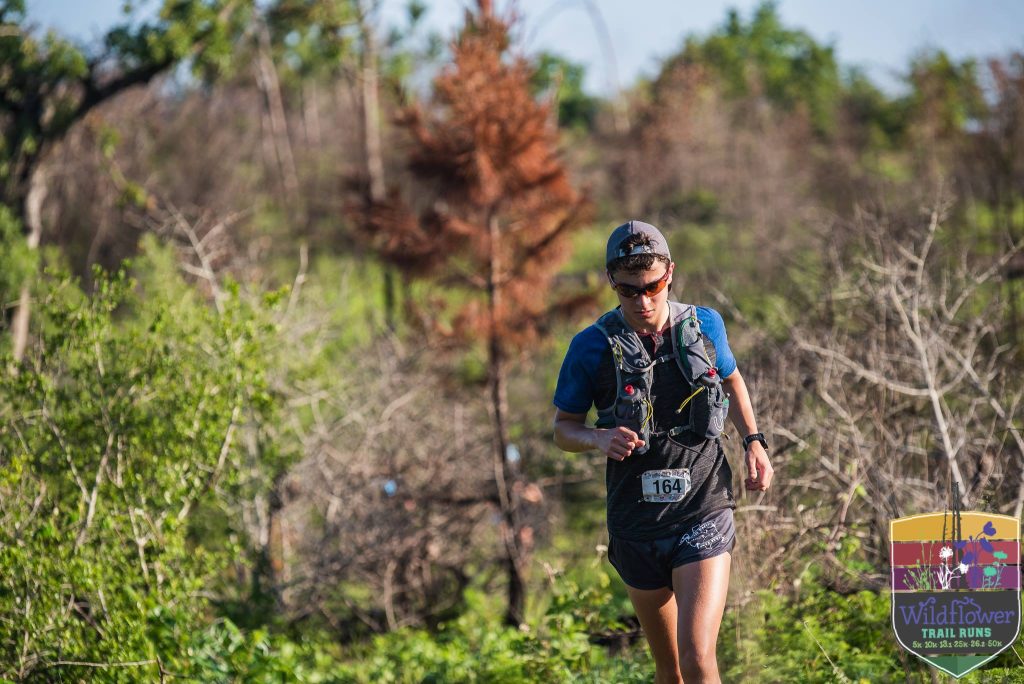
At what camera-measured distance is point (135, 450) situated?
231 inches

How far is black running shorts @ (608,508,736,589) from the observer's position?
11.6 ft

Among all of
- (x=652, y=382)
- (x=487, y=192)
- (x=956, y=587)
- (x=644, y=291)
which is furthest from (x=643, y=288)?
(x=487, y=192)

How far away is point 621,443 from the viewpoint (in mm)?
3367

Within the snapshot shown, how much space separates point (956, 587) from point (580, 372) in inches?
57.0

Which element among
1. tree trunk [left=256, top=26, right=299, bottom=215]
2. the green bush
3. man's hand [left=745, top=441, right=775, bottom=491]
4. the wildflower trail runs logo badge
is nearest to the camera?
the wildflower trail runs logo badge

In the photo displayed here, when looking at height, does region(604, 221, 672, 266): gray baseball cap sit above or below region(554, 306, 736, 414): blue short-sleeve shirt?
above

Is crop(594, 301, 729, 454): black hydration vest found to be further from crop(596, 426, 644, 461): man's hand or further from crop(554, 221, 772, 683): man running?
crop(596, 426, 644, 461): man's hand

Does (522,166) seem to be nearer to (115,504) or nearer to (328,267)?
(115,504)


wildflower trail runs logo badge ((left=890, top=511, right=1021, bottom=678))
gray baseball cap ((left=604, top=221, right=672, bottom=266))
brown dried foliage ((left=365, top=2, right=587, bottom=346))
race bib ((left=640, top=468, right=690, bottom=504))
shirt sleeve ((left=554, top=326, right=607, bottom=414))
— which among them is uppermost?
brown dried foliage ((left=365, top=2, right=587, bottom=346))

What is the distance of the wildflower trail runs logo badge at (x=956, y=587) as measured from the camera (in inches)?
137

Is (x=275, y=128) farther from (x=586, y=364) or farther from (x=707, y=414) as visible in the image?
(x=707, y=414)

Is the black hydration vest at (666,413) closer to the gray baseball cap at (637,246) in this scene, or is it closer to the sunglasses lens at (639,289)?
the sunglasses lens at (639,289)

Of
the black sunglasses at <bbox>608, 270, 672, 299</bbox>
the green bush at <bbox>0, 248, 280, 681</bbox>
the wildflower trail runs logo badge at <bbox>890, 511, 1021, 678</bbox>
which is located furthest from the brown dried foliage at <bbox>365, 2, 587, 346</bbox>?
the wildflower trail runs logo badge at <bbox>890, 511, 1021, 678</bbox>

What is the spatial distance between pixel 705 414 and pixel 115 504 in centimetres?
347
